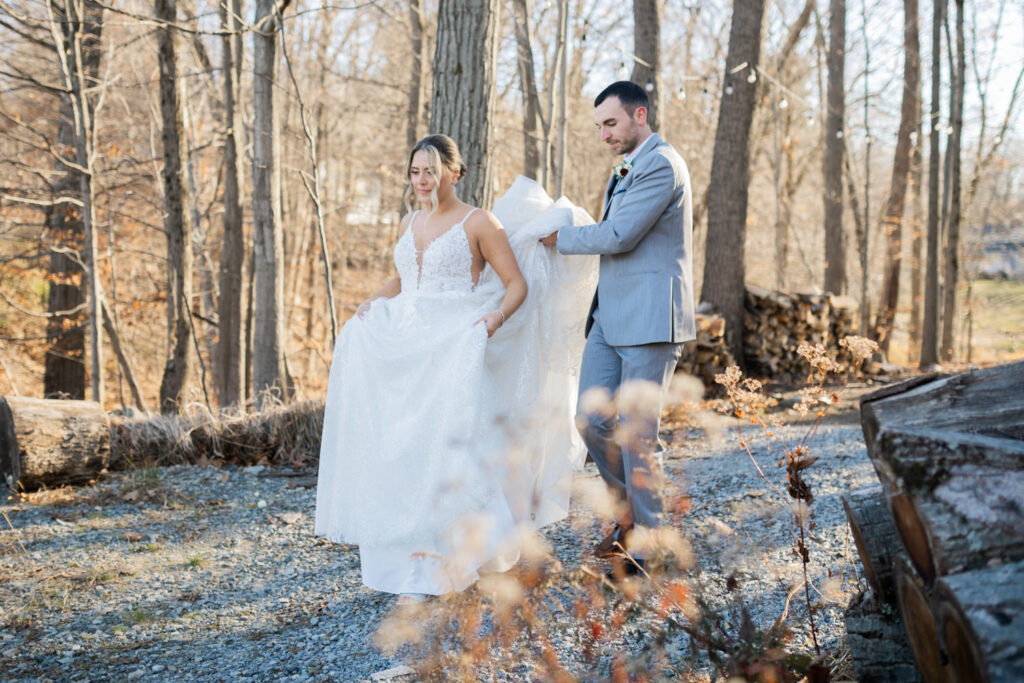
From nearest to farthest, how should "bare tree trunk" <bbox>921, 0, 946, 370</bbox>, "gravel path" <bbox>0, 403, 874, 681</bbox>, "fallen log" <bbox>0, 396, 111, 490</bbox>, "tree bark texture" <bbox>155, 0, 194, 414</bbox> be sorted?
"gravel path" <bbox>0, 403, 874, 681</bbox> → "fallen log" <bbox>0, 396, 111, 490</bbox> → "tree bark texture" <bbox>155, 0, 194, 414</bbox> → "bare tree trunk" <bbox>921, 0, 946, 370</bbox>

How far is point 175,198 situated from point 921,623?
29.5 ft

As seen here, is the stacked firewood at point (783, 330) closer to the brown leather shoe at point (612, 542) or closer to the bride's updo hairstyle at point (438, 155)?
the brown leather shoe at point (612, 542)

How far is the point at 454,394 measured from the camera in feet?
11.3

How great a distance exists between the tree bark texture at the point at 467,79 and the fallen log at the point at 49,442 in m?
3.15

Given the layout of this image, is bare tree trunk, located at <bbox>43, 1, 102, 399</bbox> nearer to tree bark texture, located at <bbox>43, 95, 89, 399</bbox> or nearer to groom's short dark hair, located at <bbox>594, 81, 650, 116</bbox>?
tree bark texture, located at <bbox>43, 95, 89, 399</bbox>

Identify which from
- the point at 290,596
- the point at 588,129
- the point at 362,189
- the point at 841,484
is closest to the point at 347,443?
the point at 290,596

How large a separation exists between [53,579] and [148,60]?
15.7 meters

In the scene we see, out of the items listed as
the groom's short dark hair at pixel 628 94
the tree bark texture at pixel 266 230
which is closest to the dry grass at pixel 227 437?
the tree bark texture at pixel 266 230

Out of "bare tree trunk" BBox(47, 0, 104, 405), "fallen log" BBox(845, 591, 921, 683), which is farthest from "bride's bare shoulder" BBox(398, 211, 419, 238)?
"bare tree trunk" BBox(47, 0, 104, 405)

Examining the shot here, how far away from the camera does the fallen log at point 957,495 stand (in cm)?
154

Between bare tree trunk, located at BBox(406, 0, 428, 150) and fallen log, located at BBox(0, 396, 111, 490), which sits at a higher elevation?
bare tree trunk, located at BBox(406, 0, 428, 150)

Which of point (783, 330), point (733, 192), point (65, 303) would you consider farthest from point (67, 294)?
point (783, 330)

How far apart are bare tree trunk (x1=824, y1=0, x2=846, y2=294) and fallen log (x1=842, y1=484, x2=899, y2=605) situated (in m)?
11.2

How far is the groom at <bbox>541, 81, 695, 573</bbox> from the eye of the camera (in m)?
3.38
